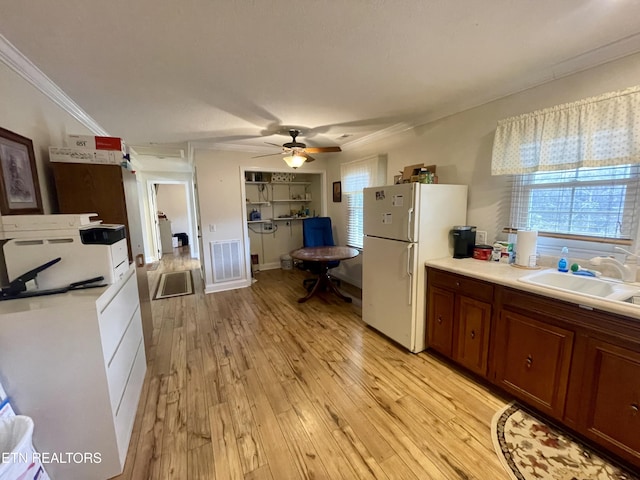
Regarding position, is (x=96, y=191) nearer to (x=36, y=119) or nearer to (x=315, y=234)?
(x=36, y=119)

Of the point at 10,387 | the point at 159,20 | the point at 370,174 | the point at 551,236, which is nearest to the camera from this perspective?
the point at 10,387

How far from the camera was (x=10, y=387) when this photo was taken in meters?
1.21

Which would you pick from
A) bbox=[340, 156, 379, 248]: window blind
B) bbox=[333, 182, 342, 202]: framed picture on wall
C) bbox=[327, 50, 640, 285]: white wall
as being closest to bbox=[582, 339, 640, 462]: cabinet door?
bbox=[327, 50, 640, 285]: white wall

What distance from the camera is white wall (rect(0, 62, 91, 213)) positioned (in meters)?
1.60

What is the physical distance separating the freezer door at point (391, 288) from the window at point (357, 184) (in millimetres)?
1262

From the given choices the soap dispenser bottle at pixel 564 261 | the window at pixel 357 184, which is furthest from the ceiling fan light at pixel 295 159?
the soap dispenser bottle at pixel 564 261

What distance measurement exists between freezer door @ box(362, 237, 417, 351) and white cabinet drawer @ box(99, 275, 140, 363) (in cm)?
216

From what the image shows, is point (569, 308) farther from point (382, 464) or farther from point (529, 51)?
A: point (529, 51)

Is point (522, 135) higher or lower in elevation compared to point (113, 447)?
higher

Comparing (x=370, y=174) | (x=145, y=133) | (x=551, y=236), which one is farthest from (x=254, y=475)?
Result: (x=145, y=133)

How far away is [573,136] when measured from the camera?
6.07 ft

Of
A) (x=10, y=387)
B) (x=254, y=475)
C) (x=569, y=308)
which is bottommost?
(x=254, y=475)

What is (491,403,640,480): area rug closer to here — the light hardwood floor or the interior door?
the light hardwood floor

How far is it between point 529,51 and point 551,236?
4.41 ft
